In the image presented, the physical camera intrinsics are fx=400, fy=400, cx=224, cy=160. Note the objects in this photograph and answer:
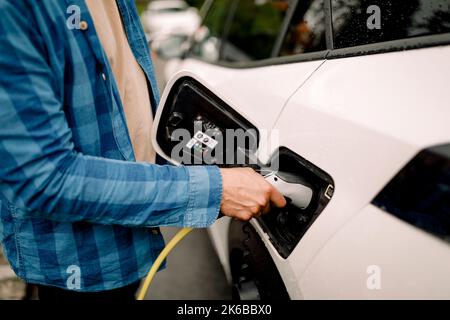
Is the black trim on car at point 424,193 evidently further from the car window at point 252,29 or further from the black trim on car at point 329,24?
the car window at point 252,29

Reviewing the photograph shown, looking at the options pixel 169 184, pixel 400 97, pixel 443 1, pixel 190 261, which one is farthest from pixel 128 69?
pixel 190 261

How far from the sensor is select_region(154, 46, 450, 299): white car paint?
99 centimetres

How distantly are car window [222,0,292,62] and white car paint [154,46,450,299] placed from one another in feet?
5.25

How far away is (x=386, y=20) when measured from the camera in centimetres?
137

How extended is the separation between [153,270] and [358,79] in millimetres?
934

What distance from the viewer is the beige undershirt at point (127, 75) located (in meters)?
1.24

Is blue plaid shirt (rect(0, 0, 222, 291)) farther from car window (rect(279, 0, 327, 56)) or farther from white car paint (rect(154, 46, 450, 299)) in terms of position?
car window (rect(279, 0, 327, 56))

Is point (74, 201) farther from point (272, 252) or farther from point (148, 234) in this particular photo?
point (272, 252)

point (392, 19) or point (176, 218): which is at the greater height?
point (392, 19)

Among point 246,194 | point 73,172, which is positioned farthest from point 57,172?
point 246,194

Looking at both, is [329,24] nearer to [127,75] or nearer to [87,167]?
[127,75]

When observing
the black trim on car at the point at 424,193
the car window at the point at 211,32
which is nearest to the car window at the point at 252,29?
the car window at the point at 211,32

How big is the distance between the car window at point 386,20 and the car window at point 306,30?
14 centimetres

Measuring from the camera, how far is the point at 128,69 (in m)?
1.39
